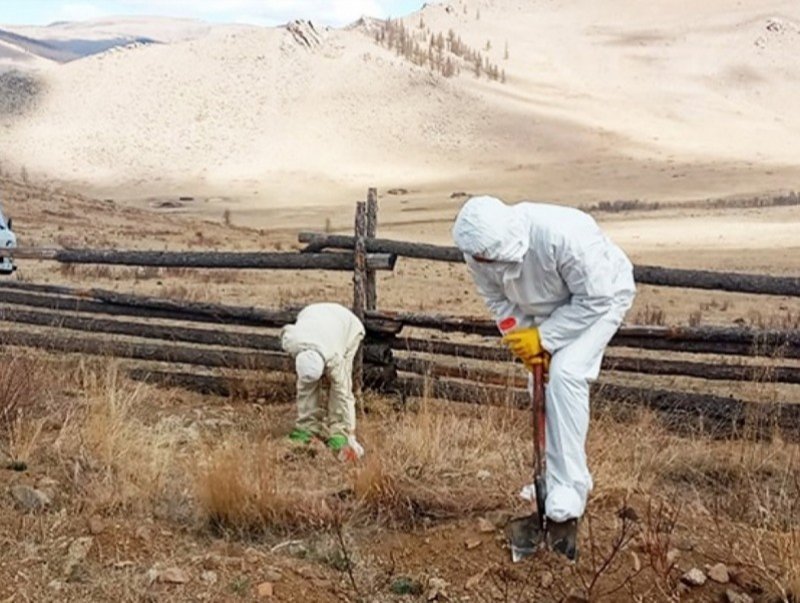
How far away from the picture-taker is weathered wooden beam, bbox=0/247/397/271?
23.5 ft

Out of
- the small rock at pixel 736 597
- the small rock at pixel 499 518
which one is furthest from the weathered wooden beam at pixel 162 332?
the small rock at pixel 736 597

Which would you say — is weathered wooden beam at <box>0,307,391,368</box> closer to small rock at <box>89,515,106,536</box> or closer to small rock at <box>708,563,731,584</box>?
small rock at <box>89,515,106,536</box>

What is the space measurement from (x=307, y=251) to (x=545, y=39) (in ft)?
181

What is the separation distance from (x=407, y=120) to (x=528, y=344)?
128ft

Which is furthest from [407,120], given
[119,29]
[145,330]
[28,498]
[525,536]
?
[119,29]

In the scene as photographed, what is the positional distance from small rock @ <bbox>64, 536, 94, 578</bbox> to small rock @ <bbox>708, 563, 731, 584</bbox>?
2.15 meters

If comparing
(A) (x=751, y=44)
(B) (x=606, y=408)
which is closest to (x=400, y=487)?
(B) (x=606, y=408)

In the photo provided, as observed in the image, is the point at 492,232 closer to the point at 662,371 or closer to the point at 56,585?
the point at 56,585

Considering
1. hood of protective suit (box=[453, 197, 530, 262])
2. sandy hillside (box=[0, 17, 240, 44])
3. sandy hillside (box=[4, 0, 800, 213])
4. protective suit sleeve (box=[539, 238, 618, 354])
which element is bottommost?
sandy hillside (box=[4, 0, 800, 213])

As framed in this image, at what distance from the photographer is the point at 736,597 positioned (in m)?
3.52

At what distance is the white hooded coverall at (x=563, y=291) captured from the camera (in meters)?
3.62

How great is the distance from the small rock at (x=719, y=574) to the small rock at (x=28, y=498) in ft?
8.25

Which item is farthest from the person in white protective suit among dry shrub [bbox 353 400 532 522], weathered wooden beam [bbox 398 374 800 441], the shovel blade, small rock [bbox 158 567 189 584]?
small rock [bbox 158 567 189 584]

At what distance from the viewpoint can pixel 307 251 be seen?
24.4 feet
